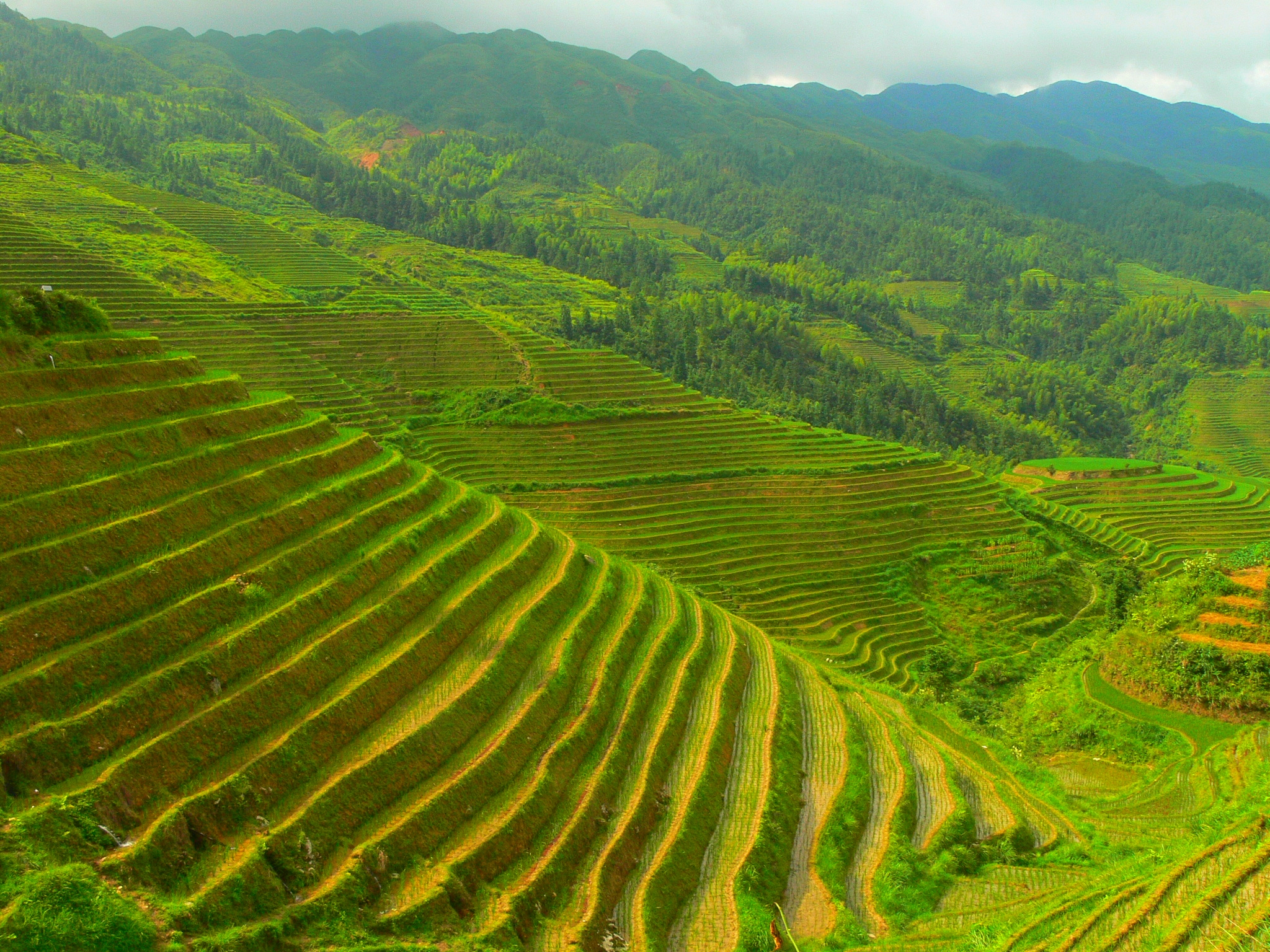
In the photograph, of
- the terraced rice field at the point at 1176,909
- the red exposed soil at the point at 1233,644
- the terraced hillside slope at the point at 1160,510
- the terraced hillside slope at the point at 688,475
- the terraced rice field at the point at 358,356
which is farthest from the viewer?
the terraced hillside slope at the point at 1160,510

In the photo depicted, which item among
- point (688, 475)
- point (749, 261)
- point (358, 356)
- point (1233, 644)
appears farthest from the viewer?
point (749, 261)

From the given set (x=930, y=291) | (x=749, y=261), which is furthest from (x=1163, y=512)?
(x=930, y=291)

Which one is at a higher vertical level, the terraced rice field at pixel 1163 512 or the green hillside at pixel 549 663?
the green hillside at pixel 549 663

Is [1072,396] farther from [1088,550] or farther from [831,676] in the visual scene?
[831,676]

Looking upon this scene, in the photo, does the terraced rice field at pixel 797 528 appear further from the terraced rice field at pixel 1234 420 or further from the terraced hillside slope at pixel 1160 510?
the terraced rice field at pixel 1234 420

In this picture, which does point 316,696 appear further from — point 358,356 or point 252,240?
point 252,240

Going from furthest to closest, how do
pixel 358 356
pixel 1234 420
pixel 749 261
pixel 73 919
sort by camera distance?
pixel 749 261 < pixel 1234 420 < pixel 358 356 < pixel 73 919

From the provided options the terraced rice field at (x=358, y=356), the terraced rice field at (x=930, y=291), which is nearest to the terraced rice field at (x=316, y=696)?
the terraced rice field at (x=358, y=356)
